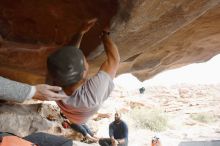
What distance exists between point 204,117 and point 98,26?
1406cm

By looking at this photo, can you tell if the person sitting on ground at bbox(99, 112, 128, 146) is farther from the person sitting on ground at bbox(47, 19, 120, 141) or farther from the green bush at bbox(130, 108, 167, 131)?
the green bush at bbox(130, 108, 167, 131)

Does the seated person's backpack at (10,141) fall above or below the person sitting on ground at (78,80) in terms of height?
below

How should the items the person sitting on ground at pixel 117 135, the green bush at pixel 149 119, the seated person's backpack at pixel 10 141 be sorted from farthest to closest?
the green bush at pixel 149 119
the person sitting on ground at pixel 117 135
the seated person's backpack at pixel 10 141

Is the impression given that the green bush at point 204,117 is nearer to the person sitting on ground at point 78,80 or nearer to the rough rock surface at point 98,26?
the rough rock surface at point 98,26

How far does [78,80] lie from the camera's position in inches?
155

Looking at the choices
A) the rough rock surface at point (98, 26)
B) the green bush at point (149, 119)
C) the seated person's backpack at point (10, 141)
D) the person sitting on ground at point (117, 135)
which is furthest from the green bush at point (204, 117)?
the seated person's backpack at point (10, 141)

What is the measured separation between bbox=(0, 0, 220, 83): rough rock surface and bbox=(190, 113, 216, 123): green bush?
1099 cm

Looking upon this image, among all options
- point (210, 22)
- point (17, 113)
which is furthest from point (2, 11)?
point (17, 113)

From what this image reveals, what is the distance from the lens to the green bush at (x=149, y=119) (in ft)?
58.0

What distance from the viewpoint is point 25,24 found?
199 inches

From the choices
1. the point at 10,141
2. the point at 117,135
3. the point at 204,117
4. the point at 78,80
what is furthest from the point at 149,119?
the point at 10,141

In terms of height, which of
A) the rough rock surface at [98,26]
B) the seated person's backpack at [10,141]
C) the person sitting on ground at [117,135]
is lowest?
the seated person's backpack at [10,141]

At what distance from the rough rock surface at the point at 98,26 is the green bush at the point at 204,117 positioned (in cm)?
1099

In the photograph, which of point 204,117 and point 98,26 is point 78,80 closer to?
point 98,26
